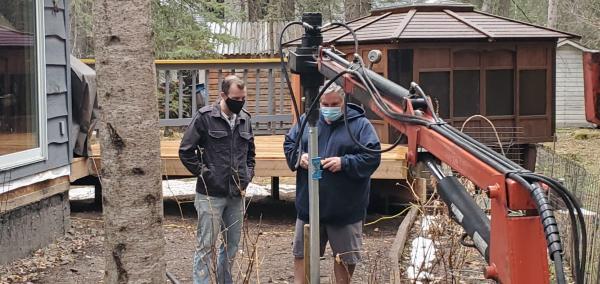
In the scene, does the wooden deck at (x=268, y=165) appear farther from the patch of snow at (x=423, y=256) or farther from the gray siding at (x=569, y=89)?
the gray siding at (x=569, y=89)

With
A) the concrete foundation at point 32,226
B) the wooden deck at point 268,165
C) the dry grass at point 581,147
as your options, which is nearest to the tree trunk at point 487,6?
the dry grass at point 581,147

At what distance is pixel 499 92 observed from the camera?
1036 cm

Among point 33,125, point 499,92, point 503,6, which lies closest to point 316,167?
point 33,125

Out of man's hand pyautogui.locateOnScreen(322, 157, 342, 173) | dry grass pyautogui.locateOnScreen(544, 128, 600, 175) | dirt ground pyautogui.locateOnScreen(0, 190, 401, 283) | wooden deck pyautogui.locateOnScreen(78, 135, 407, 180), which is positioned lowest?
dirt ground pyautogui.locateOnScreen(0, 190, 401, 283)

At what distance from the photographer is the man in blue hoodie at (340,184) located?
4.89m

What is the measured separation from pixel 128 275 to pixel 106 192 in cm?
40

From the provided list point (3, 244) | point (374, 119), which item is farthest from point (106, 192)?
point (374, 119)

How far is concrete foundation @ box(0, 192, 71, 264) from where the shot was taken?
6.44 metres

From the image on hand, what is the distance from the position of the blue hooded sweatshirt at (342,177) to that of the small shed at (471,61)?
467 cm

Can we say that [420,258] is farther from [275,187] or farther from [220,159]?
[275,187]

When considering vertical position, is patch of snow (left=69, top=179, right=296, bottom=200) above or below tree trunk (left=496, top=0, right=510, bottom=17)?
below

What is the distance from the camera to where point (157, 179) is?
3607mm

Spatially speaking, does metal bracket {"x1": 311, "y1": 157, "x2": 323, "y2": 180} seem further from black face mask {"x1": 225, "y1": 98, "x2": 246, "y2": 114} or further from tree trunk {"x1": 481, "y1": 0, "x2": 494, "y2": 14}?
tree trunk {"x1": 481, "y1": 0, "x2": 494, "y2": 14}

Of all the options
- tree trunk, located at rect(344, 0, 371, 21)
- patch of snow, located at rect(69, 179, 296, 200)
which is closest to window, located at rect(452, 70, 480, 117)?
patch of snow, located at rect(69, 179, 296, 200)
